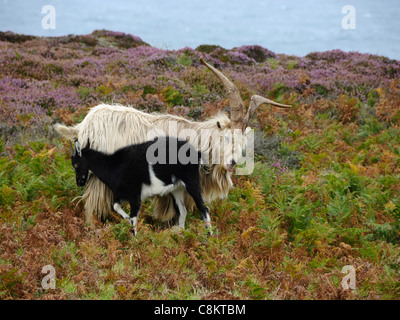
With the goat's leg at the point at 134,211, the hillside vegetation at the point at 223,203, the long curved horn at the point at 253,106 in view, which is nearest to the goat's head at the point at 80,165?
the hillside vegetation at the point at 223,203

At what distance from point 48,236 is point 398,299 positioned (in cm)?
431

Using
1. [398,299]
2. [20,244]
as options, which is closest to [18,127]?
[20,244]

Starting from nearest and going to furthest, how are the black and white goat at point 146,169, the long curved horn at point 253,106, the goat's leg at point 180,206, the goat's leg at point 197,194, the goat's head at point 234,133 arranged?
the black and white goat at point 146,169, the goat's leg at point 197,194, the goat's head at point 234,133, the long curved horn at point 253,106, the goat's leg at point 180,206

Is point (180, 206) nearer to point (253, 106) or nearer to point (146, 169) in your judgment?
point (146, 169)

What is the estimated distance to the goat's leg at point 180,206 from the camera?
6210 mm

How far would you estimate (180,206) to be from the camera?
6230mm

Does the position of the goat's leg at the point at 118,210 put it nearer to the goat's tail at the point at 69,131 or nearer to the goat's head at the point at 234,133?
the goat's tail at the point at 69,131

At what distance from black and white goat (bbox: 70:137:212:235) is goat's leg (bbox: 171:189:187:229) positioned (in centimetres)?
31

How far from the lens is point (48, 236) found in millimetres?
5422

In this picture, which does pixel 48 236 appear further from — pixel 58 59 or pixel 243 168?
pixel 58 59

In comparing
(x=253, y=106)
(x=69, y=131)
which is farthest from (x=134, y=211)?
(x=253, y=106)

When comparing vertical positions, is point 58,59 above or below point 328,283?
above

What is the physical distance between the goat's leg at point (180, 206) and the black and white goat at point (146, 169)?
0.31 m

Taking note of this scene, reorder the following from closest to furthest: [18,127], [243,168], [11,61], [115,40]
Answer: [243,168] → [18,127] → [11,61] → [115,40]
